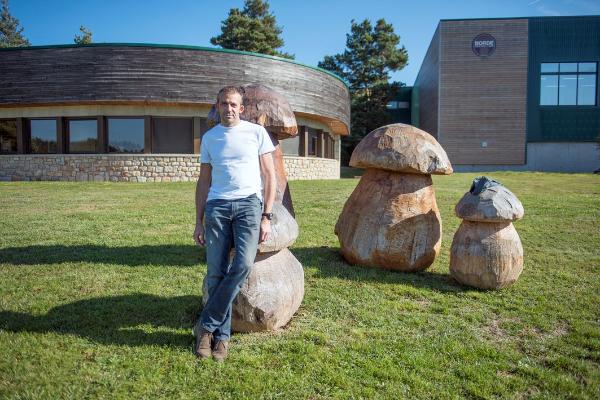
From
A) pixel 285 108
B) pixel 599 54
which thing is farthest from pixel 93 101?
pixel 599 54

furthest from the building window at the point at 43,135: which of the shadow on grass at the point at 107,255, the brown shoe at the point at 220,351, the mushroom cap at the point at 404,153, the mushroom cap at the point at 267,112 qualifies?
the brown shoe at the point at 220,351

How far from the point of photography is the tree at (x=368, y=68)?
1387 inches

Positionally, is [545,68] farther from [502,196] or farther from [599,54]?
[502,196]

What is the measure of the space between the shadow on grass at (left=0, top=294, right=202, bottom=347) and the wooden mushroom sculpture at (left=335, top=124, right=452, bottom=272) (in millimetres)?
2344

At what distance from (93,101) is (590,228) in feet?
56.8

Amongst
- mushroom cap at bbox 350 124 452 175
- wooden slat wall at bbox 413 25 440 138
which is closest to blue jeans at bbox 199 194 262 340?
mushroom cap at bbox 350 124 452 175

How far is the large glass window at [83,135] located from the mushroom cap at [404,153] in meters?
16.2

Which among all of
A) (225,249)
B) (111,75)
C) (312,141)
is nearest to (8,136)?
(111,75)

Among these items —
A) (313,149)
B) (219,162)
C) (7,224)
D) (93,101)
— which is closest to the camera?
(219,162)

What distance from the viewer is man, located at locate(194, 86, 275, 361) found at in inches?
119

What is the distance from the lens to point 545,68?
2936cm

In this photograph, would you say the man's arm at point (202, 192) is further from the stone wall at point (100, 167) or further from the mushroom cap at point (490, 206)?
the stone wall at point (100, 167)

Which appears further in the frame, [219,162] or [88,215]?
[88,215]

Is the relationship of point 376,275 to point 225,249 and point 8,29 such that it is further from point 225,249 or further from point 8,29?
point 8,29
